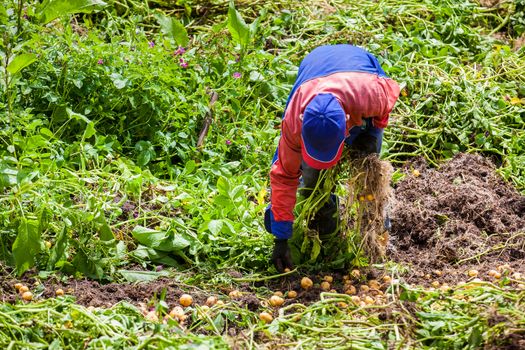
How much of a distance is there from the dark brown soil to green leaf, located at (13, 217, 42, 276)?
1.71 metres

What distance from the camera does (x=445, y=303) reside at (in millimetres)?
3664

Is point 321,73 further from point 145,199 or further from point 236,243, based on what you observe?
point 145,199

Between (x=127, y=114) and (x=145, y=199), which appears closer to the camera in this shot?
(x=145, y=199)

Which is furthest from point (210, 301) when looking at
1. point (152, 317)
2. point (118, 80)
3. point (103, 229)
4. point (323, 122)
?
point (118, 80)

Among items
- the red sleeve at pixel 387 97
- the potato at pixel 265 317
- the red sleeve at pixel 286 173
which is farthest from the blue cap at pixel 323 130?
the potato at pixel 265 317

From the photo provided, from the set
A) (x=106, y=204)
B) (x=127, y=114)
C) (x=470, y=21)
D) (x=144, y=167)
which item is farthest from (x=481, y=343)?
(x=470, y=21)

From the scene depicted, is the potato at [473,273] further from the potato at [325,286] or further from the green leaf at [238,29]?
the green leaf at [238,29]

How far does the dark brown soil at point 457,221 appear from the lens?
14.7ft

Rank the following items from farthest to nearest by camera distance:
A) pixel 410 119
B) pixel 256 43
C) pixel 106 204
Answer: pixel 256 43 → pixel 410 119 → pixel 106 204

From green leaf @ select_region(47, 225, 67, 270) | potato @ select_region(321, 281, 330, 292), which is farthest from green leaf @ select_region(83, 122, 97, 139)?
Answer: potato @ select_region(321, 281, 330, 292)

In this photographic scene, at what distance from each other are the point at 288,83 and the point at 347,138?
5.83ft

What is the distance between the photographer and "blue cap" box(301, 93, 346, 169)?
363 cm

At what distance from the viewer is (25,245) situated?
12.6ft

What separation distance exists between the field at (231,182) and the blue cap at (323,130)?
0.44 metres
